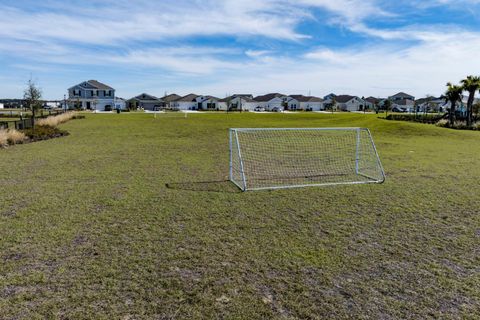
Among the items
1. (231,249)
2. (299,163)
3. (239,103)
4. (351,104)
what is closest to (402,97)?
(351,104)

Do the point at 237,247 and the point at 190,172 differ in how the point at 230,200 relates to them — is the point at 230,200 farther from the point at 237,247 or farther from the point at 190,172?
the point at 190,172

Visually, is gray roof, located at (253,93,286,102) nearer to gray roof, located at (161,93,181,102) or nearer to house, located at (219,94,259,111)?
house, located at (219,94,259,111)

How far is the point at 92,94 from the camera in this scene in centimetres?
7788

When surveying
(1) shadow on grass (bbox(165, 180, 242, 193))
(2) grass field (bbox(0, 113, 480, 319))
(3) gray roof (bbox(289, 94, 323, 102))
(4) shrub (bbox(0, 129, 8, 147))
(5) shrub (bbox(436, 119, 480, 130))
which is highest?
(3) gray roof (bbox(289, 94, 323, 102))

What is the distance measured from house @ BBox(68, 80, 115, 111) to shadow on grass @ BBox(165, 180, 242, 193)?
7490 centimetres

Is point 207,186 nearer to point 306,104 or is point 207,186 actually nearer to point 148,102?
point 148,102

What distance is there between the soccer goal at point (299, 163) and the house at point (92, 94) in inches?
2704

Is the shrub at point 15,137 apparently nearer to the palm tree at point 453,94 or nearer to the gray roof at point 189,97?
the palm tree at point 453,94

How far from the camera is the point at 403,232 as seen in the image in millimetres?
5402

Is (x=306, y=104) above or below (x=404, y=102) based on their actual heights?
below

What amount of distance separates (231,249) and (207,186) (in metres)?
3.74

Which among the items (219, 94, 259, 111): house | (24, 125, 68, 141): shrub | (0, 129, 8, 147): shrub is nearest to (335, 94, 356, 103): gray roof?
(219, 94, 259, 111): house

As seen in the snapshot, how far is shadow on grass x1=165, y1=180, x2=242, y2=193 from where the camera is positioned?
312 inches

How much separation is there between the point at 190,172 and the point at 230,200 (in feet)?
10.2
